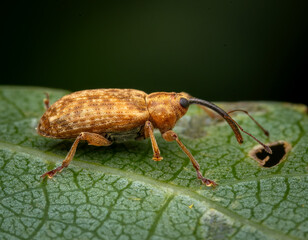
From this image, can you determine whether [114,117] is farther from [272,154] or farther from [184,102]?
[272,154]

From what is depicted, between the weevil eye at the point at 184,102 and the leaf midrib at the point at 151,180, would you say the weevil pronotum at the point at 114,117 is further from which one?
the leaf midrib at the point at 151,180

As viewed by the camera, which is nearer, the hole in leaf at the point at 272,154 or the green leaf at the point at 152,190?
the green leaf at the point at 152,190

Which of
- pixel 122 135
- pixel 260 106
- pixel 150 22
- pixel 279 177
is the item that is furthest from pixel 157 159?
pixel 150 22

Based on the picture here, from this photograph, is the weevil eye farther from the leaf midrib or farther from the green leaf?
the leaf midrib

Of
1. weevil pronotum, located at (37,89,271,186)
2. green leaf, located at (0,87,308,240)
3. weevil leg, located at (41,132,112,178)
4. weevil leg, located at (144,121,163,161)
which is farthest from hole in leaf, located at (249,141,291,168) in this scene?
weevil leg, located at (41,132,112,178)

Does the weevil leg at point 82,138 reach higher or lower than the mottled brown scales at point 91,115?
lower

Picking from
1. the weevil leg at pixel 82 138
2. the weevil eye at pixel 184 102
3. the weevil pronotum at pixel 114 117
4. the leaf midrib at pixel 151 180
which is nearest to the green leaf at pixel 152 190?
the leaf midrib at pixel 151 180

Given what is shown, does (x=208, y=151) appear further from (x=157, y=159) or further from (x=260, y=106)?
(x=260, y=106)
